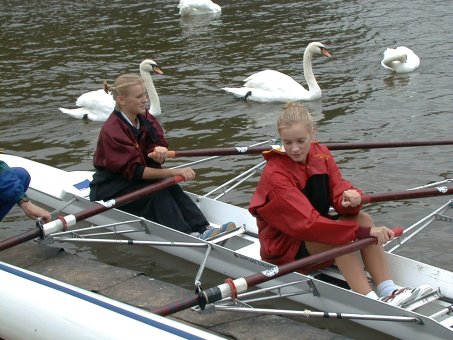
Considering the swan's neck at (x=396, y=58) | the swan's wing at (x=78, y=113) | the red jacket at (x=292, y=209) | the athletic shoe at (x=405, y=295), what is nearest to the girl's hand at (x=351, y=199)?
the red jacket at (x=292, y=209)

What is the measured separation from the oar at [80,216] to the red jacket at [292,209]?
4.47 ft

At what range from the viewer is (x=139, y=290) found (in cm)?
Answer: 710

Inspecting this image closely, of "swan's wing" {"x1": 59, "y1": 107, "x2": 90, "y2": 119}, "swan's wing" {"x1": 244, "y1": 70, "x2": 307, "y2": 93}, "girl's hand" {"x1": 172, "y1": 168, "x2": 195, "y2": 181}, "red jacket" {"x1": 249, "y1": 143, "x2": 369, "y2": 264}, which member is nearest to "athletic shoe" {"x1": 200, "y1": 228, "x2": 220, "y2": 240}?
"girl's hand" {"x1": 172, "y1": 168, "x2": 195, "y2": 181}

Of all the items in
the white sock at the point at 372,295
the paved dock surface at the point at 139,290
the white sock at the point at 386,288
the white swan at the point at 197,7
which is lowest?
the white swan at the point at 197,7

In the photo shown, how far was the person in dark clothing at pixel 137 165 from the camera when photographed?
25.4 feet

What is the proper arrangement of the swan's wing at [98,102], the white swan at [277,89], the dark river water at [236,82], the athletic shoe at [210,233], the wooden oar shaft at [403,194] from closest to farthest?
the wooden oar shaft at [403,194], the athletic shoe at [210,233], the dark river water at [236,82], the swan's wing at [98,102], the white swan at [277,89]

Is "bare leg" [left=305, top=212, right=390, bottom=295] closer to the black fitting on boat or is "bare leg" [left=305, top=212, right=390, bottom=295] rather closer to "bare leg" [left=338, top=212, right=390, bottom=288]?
"bare leg" [left=338, top=212, right=390, bottom=288]

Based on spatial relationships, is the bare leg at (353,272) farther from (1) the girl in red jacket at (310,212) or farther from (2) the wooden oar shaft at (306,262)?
(2) the wooden oar shaft at (306,262)

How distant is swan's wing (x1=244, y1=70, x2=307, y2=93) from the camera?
1334cm

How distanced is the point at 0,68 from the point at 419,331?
12.5m

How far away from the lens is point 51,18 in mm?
21906

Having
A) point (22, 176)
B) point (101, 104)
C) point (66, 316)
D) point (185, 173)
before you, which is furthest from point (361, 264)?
point (101, 104)

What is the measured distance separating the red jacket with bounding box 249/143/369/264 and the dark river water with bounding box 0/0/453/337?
29.8 inches

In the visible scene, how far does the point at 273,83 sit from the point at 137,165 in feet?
18.9
